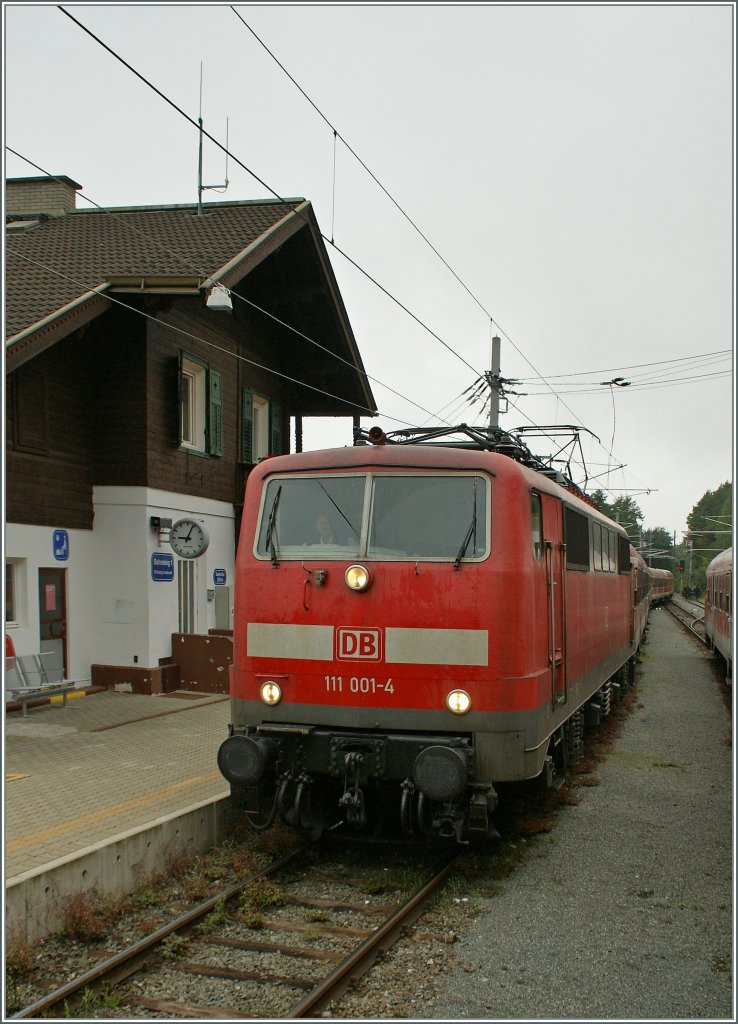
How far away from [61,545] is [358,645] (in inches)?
315

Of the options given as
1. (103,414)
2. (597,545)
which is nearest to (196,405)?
(103,414)

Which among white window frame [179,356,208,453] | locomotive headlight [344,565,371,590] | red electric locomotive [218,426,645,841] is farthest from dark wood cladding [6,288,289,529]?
locomotive headlight [344,565,371,590]

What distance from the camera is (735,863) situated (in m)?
5.26

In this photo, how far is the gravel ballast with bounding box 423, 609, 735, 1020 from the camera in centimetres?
492

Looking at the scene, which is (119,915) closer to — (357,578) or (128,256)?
(357,578)

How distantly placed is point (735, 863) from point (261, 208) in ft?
47.8

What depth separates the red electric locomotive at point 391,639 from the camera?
6.53 meters

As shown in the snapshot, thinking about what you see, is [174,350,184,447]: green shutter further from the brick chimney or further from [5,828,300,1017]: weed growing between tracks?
[5,828,300,1017]: weed growing between tracks

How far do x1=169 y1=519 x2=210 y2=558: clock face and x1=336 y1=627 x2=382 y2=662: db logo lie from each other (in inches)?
266

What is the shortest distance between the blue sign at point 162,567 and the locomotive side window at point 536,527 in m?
8.22

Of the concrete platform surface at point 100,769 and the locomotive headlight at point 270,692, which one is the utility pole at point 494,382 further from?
the locomotive headlight at point 270,692

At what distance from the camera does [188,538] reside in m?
13.5

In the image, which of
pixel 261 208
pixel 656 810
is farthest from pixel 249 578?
pixel 261 208

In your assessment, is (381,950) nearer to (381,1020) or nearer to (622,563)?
(381,1020)
